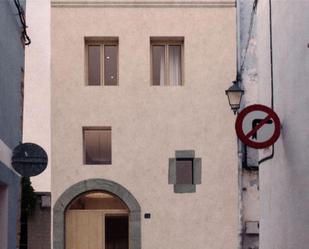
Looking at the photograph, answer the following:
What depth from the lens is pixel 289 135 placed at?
944 centimetres

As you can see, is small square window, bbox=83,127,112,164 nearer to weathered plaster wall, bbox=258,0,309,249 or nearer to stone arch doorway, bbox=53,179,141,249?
stone arch doorway, bbox=53,179,141,249

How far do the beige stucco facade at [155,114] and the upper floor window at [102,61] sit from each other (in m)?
0.26

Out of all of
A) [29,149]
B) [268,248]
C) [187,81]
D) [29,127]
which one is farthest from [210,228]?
[29,149]

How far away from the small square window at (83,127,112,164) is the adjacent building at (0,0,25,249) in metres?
6.16

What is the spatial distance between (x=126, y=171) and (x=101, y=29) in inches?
139

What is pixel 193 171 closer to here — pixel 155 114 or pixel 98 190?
pixel 155 114

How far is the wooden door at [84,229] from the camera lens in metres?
18.5

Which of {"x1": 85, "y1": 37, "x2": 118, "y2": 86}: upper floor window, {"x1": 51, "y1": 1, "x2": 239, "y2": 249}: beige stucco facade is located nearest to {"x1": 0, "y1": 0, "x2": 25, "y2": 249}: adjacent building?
{"x1": 51, "y1": 1, "x2": 239, "y2": 249}: beige stucco facade

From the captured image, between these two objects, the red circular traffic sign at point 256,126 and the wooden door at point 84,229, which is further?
the wooden door at point 84,229

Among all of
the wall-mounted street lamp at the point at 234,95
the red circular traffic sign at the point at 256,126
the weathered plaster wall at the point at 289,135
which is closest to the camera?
the weathered plaster wall at the point at 289,135

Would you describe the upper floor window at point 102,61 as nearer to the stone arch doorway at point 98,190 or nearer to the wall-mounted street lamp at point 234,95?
the stone arch doorway at point 98,190

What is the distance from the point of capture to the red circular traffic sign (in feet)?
30.4

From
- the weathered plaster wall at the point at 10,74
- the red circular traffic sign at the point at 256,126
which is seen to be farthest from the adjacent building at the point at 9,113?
the red circular traffic sign at the point at 256,126

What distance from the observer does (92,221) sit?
1864 cm
